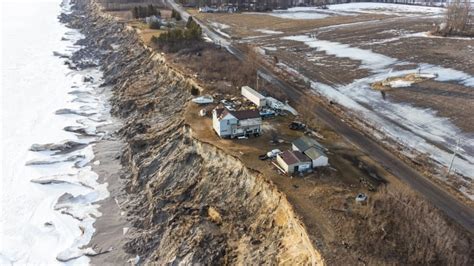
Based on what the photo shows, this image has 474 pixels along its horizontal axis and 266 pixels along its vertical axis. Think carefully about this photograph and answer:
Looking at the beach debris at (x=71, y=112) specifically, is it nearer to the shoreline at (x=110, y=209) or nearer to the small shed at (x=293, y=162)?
the shoreline at (x=110, y=209)

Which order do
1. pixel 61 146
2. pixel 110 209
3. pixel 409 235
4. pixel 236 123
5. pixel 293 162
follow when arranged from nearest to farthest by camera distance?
pixel 409 235 < pixel 293 162 < pixel 110 209 < pixel 236 123 < pixel 61 146

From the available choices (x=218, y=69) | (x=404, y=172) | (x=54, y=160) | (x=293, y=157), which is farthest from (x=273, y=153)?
(x=218, y=69)

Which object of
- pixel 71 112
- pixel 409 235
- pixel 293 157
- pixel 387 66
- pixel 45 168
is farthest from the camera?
pixel 387 66

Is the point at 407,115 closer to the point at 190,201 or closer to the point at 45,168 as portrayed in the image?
the point at 190,201

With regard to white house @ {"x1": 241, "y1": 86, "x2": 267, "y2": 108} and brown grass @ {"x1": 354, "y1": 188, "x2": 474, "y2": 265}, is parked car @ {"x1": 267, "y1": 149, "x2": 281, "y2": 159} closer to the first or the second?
brown grass @ {"x1": 354, "y1": 188, "x2": 474, "y2": 265}

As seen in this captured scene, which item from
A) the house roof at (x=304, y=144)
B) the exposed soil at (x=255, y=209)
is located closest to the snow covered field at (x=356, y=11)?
the exposed soil at (x=255, y=209)

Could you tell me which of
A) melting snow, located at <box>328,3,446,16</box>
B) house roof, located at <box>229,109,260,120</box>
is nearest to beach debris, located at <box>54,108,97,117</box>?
house roof, located at <box>229,109,260,120</box>
